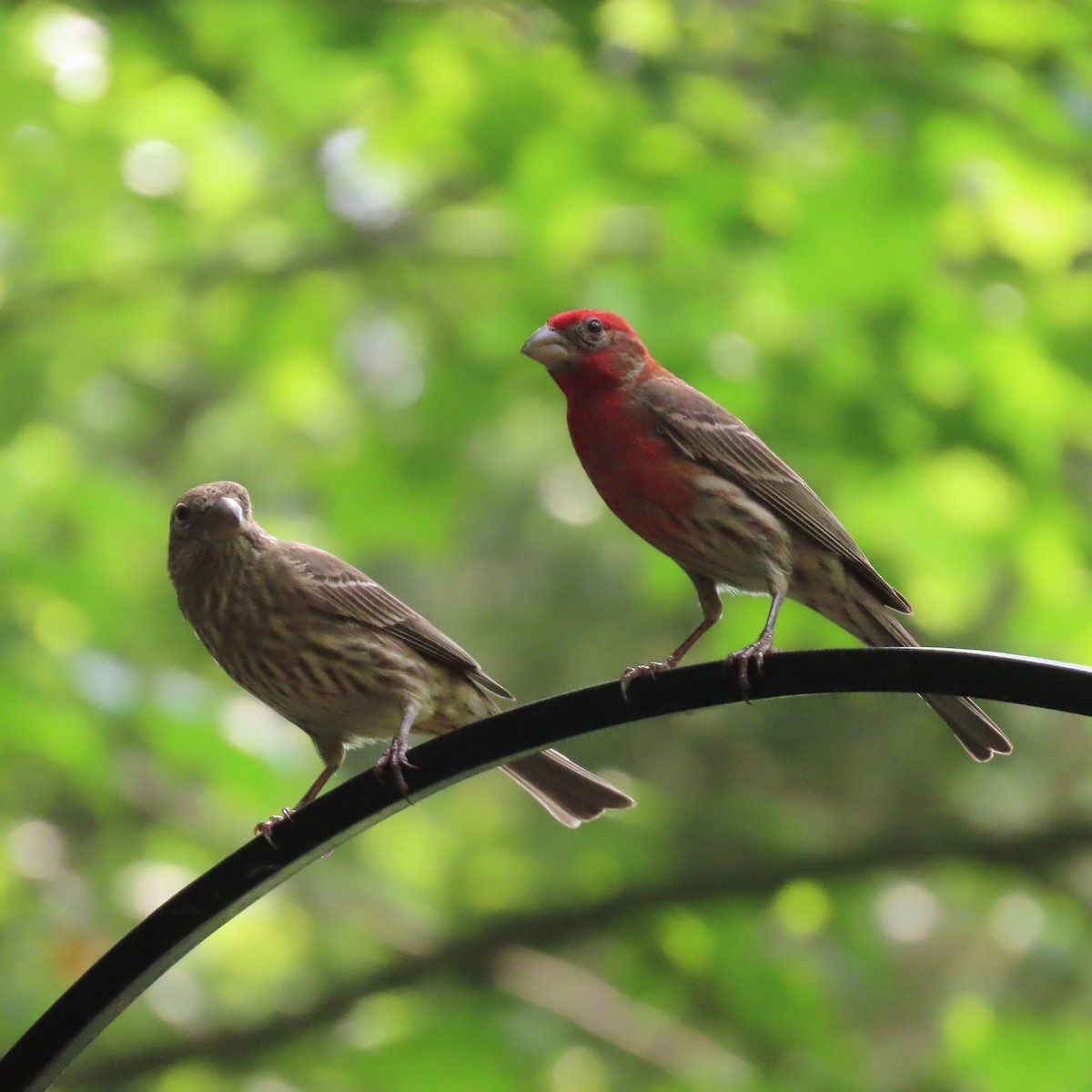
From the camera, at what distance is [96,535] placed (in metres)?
5.09

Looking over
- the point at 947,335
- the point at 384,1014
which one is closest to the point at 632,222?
the point at 947,335

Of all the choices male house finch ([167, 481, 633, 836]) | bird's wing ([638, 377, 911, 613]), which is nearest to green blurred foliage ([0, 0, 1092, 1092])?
male house finch ([167, 481, 633, 836])

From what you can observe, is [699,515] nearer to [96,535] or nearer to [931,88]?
[931,88]

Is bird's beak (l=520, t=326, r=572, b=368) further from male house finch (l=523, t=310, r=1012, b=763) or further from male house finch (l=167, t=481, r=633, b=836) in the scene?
male house finch (l=167, t=481, r=633, b=836)

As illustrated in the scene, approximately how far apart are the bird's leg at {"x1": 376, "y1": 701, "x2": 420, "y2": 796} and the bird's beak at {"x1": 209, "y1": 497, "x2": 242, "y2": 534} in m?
0.50

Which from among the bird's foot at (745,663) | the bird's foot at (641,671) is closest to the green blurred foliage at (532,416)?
the bird's foot at (641,671)

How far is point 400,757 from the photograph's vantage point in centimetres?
227

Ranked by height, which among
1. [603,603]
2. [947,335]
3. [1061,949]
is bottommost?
[1061,949]

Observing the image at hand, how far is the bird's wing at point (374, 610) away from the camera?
9.89 feet

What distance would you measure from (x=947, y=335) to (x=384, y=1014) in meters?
3.17

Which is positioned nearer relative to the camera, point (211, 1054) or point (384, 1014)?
point (211, 1054)

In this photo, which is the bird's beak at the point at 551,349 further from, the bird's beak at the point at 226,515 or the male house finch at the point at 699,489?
the bird's beak at the point at 226,515

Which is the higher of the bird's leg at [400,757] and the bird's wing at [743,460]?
the bird's wing at [743,460]

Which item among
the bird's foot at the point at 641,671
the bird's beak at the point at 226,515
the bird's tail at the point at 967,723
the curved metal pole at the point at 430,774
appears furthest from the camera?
the bird's beak at the point at 226,515
